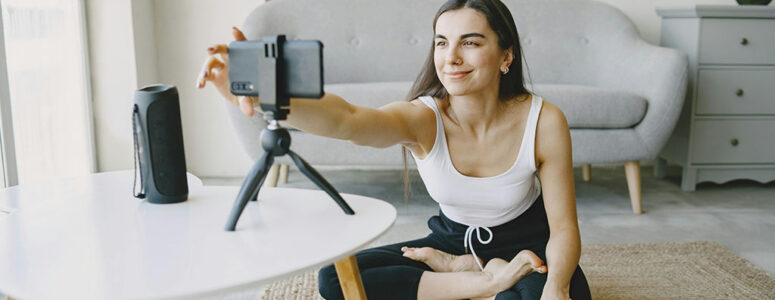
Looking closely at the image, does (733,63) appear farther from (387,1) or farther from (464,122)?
(464,122)

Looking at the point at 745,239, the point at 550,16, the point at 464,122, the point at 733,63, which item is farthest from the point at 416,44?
the point at 464,122

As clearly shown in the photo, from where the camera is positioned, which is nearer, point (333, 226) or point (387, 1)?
point (333, 226)

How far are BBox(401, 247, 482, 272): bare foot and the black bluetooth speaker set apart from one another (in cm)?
45

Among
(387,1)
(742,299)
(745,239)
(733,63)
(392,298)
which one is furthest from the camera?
(387,1)

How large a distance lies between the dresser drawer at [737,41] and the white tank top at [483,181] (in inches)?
67.7

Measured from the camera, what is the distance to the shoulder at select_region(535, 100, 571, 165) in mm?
1154

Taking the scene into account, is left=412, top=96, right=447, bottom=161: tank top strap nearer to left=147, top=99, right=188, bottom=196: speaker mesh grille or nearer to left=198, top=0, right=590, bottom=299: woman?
left=198, top=0, right=590, bottom=299: woman

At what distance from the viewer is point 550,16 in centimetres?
284

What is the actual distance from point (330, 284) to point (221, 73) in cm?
52

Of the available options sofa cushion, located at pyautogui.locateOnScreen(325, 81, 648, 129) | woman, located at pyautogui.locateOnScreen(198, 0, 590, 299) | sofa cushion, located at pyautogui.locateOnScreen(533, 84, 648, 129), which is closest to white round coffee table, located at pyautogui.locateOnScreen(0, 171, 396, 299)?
woman, located at pyautogui.locateOnScreen(198, 0, 590, 299)

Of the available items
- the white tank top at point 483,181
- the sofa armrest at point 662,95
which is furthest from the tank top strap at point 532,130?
the sofa armrest at point 662,95

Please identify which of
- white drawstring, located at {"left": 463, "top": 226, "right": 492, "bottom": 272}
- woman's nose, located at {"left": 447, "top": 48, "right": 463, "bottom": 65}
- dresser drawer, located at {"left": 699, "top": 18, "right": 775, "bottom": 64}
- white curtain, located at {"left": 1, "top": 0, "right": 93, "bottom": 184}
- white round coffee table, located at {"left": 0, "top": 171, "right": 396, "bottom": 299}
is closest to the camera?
white round coffee table, located at {"left": 0, "top": 171, "right": 396, "bottom": 299}

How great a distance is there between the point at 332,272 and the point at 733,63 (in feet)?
7.01

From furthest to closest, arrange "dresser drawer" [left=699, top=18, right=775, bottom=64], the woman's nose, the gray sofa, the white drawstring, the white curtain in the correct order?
"dresser drawer" [left=699, top=18, right=775, bottom=64] → the gray sofa → the white curtain → the white drawstring → the woman's nose
